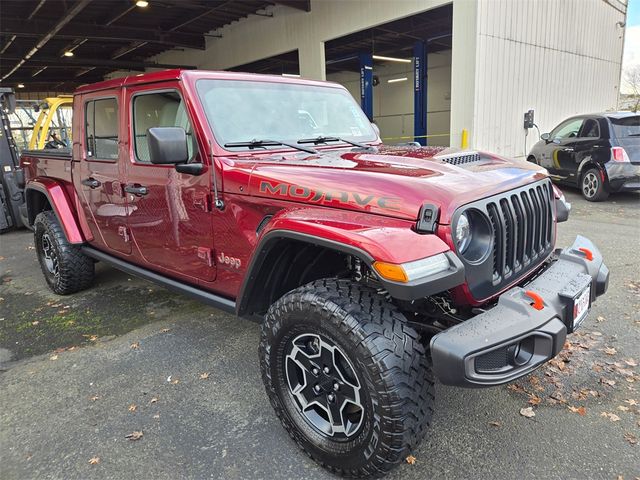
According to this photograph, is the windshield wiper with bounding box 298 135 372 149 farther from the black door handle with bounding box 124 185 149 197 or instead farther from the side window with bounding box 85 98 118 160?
the side window with bounding box 85 98 118 160

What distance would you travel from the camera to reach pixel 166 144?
8.15ft

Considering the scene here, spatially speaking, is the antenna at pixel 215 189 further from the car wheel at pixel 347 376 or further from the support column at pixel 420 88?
the support column at pixel 420 88

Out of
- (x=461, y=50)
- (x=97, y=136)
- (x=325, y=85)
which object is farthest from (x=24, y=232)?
(x=461, y=50)

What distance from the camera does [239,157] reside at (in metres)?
2.74

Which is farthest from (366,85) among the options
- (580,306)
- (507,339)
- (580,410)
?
(507,339)

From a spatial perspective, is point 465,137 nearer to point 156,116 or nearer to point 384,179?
point 156,116

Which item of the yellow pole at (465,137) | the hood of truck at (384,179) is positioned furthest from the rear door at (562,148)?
the hood of truck at (384,179)

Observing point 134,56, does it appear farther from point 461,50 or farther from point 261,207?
point 261,207

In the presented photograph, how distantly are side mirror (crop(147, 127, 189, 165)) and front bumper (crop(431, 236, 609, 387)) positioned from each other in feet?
5.57

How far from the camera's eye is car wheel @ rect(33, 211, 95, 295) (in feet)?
14.6

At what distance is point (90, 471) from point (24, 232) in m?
7.38

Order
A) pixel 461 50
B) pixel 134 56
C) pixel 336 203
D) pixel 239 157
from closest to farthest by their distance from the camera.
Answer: pixel 336 203, pixel 239 157, pixel 461 50, pixel 134 56

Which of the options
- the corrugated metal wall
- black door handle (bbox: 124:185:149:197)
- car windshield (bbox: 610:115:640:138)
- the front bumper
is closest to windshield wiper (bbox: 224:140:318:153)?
black door handle (bbox: 124:185:149:197)

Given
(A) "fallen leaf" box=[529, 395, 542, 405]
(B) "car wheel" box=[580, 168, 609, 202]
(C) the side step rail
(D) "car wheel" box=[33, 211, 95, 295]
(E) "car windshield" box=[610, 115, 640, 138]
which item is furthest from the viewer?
(B) "car wheel" box=[580, 168, 609, 202]
